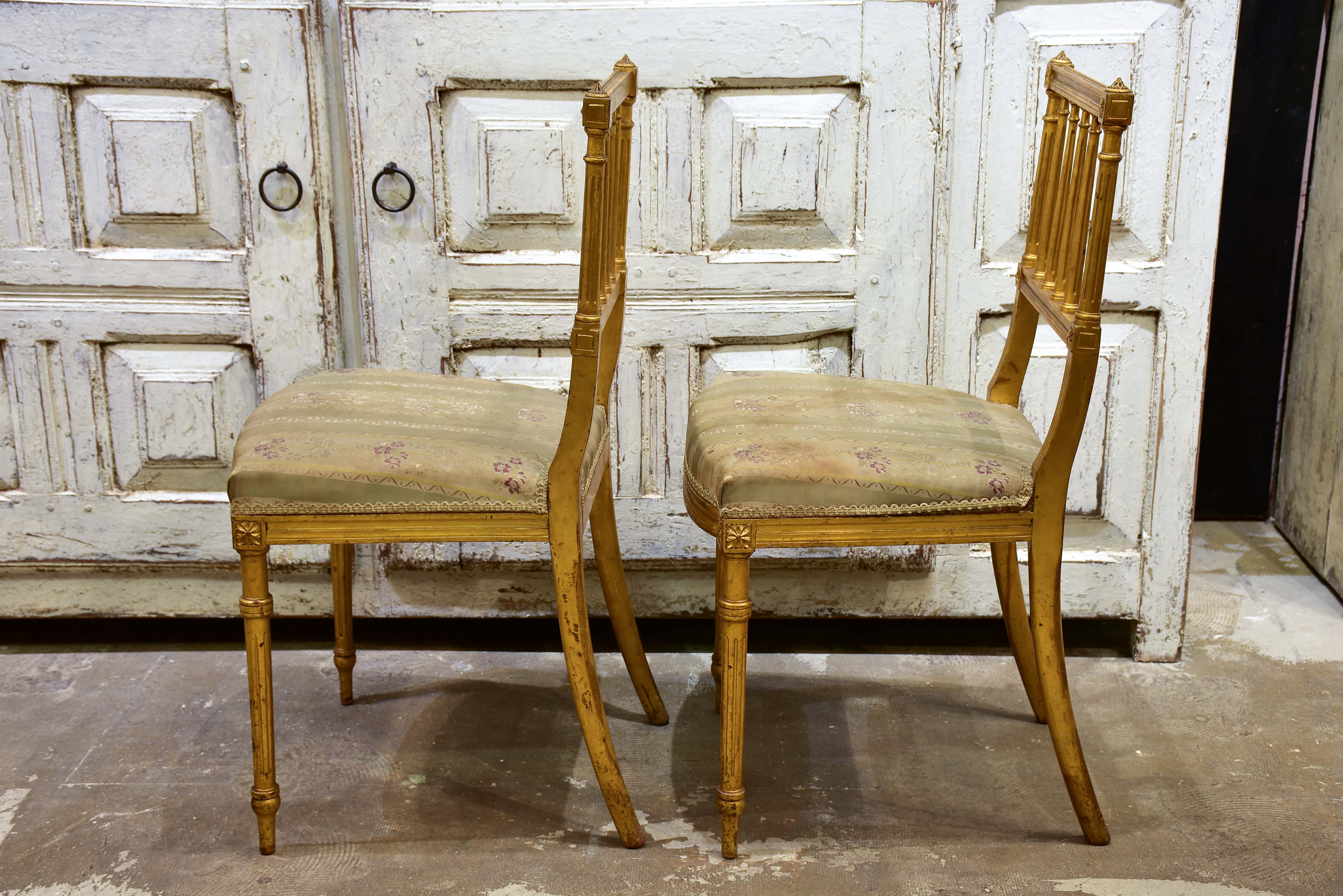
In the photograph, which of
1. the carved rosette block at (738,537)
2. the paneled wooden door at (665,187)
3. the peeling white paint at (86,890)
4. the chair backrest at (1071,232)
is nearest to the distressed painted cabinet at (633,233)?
the paneled wooden door at (665,187)

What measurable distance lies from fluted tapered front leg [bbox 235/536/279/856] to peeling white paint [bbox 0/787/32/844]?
0.39 metres

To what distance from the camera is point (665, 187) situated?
2.21m

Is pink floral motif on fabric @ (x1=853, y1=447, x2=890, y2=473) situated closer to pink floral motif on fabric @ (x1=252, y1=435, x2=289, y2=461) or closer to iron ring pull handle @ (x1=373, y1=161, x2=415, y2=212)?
pink floral motif on fabric @ (x1=252, y1=435, x2=289, y2=461)

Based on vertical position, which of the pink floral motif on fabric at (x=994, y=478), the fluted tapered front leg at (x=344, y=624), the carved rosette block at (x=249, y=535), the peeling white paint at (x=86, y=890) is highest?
the pink floral motif on fabric at (x=994, y=478)

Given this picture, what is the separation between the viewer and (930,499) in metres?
1.69

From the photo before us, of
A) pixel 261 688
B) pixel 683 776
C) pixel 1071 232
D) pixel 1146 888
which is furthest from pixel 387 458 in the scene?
pixel 1146 888

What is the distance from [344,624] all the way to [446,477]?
26.8 inches

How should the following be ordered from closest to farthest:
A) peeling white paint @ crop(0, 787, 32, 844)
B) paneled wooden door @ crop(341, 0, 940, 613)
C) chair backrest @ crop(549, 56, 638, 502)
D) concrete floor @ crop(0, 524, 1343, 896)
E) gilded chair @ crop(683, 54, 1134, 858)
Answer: chair backrest @ crop(549, 56, 638, 502)
gilded chair @ crop(683, 54, 1134, 858)
concrete floor @ crop(0, 524, 1343, 896)
peeling white paint @ crop(0, 787, 32, 844)
paneled wooden door @ crop(341, 0, 940, 613)

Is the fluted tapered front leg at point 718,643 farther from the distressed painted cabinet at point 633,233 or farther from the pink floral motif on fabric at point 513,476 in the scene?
the pink floral motif on fabric at point 513,476

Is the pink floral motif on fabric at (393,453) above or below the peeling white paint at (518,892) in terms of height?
above

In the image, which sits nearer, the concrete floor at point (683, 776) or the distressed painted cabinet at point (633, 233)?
the concrete floor at point (683, 776)

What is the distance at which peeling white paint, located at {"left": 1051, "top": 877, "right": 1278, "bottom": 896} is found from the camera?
1.71 meters

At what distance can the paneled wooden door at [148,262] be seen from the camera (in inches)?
85.1

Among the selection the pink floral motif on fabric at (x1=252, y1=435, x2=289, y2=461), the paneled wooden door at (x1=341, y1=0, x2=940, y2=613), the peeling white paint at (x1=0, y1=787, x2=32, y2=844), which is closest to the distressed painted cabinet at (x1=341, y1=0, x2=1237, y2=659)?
the paneled wooden door at (x1=341, y1=0, x2=940, y2=613)
